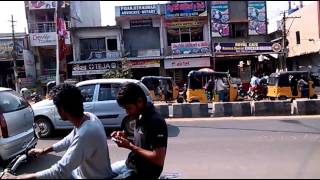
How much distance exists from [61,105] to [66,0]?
37866mm

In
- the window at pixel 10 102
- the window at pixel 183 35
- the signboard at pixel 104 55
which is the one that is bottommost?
the window at pixel 10 102

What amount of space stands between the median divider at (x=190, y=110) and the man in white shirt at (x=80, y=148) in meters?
11.7

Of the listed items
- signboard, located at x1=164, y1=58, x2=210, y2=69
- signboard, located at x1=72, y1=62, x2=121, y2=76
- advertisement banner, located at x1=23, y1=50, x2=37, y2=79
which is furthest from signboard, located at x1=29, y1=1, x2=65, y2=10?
signboard, located at x1=164, y1=58, x2=210, y2=69

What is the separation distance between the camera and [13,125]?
7.70 metres

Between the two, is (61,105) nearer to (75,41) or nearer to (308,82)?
(308,82)

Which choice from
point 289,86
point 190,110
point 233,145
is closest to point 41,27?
point 289,86

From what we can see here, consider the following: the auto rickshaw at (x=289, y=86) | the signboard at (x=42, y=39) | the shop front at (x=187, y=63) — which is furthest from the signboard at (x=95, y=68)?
the auto rickshaw at (x=289, y=86)

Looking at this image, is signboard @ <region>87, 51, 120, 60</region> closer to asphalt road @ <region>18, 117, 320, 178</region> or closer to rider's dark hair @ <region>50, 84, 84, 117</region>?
asphalt road @ <region>18, 117, 320, 178</region>

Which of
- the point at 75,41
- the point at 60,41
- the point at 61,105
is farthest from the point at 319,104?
the point at 75,41

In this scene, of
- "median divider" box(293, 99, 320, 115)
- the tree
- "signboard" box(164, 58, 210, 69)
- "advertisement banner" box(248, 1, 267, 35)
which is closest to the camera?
"median divider" box(293, 99, 320, 115)

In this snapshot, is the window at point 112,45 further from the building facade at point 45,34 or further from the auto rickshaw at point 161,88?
the auto rickshaw at point 161,88

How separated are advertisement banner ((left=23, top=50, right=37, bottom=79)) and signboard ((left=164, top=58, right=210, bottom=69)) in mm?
11325

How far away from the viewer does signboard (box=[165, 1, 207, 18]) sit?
35.9 m

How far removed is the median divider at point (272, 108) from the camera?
49.9 feet
